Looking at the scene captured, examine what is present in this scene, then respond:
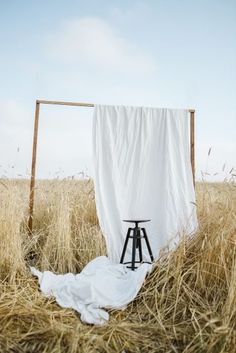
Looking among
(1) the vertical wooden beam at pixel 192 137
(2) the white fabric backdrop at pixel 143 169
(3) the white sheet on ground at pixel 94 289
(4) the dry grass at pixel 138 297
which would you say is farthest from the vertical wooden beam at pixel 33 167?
(1) the vertical wooden beam at pixel 192 137

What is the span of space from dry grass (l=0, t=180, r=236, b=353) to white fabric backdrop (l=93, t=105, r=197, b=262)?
0.96ft

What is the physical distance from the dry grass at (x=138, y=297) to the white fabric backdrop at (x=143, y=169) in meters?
0.29

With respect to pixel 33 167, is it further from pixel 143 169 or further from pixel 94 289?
pixel 94 289

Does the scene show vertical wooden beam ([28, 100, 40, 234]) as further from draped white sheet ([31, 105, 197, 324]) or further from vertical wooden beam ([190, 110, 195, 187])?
vertical wooden beam ([190, 110, 195, 187])

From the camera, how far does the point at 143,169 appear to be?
376 cm

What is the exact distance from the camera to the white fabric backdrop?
3646 mm

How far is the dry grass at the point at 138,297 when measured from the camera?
6.20 ft

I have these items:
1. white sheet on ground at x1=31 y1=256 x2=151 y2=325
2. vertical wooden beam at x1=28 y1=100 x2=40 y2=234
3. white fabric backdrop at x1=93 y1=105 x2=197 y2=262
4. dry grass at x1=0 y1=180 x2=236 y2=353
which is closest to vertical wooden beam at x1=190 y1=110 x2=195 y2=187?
white fabric backdrop at x1=93 y1=105 x2=197 y2=262

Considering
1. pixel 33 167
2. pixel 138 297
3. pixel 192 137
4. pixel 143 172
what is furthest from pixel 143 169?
pixel 138 297

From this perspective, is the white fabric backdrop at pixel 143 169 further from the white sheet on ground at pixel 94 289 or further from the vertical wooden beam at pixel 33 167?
the white sheet on ground at pixel 94 289

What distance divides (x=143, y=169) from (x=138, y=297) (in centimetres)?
154

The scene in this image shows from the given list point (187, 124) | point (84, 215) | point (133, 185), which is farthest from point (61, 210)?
point (187, 124)

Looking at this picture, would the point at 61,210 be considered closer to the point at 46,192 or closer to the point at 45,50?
the point at 46,192

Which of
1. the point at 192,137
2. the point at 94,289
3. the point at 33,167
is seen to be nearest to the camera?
the point at 94,289
